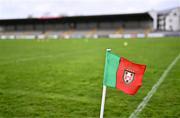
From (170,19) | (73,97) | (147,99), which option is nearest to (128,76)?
(147,99)

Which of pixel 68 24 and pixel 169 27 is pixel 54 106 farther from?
pixel 169 27

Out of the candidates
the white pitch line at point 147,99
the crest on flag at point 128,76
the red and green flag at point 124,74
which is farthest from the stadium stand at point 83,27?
the crest on flag at point 128,76

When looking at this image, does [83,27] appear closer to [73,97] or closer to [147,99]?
[73,97]

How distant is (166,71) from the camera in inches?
481

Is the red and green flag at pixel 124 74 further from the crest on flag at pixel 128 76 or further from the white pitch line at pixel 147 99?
the white pitch line at pixel 147 99

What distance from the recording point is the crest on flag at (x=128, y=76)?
4426 mm

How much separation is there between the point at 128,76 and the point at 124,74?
68 mm

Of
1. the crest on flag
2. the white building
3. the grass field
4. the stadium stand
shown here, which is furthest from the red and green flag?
the white building

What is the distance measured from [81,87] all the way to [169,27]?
102 meters

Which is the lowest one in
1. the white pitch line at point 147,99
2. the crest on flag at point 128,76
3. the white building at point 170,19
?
the white building at point 170,19

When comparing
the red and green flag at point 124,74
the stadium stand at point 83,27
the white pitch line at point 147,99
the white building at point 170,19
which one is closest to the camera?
the red and green flag at point 124,74

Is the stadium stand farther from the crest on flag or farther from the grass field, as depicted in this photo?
the crest on flag

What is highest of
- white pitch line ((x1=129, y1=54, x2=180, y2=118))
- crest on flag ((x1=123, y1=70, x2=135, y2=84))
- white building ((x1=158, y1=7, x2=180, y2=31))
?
crest on flag ((x1=123, y1=70, x2=135, y2=84))

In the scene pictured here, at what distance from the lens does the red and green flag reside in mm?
4395
